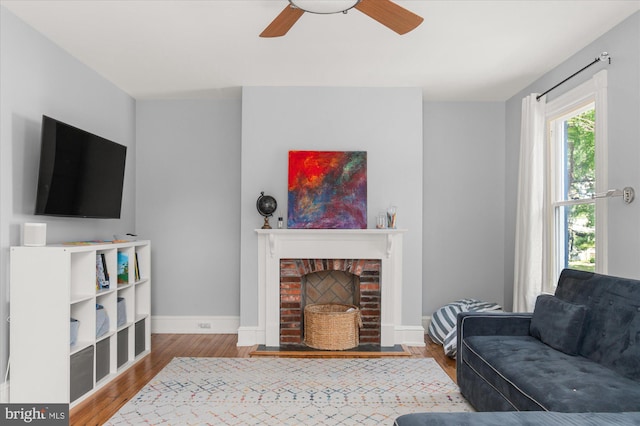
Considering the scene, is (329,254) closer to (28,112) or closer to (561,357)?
(561,357)

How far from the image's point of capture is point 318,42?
3.51 metres

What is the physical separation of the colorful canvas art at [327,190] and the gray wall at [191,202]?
35.0 inches

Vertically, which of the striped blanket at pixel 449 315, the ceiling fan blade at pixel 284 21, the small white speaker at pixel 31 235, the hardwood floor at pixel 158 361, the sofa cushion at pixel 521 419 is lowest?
the hardwood floor at pixel 158 361

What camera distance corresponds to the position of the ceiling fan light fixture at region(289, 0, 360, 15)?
2.23m

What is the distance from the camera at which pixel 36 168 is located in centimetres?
335

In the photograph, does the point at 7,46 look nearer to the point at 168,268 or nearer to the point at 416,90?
the point at 168,268

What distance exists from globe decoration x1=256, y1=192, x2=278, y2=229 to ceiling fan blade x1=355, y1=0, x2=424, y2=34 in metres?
2.28

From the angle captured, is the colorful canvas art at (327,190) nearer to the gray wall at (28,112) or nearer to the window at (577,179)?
the window at (577,179)

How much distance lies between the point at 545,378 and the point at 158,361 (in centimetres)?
312

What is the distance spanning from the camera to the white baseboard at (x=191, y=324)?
5.10 m

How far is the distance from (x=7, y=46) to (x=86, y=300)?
1.76 meters

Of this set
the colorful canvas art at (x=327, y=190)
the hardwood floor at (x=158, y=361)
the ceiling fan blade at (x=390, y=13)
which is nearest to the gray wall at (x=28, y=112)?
Result: the hardwood floor at (x=158, y=361)

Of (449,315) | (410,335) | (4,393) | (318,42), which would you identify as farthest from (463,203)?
(4,393)

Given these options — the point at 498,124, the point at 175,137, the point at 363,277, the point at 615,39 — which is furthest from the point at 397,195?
the point at 175,137
